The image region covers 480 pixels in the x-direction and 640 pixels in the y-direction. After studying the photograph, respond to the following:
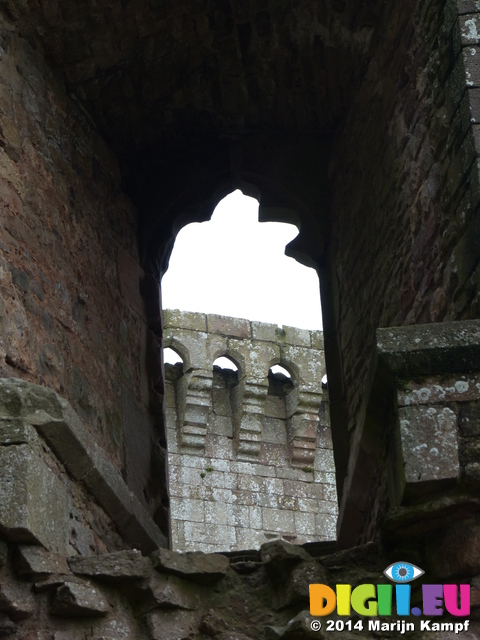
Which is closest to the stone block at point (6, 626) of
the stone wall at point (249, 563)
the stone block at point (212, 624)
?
the stone wall at point (249, 563)

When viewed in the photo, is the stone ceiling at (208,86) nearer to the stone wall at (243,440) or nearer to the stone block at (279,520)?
the stone wall at (243,440)

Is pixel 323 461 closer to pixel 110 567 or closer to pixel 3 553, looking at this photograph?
pixel 110 567

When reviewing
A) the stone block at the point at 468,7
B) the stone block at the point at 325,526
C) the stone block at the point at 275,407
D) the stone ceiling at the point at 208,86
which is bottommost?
the stone block at the point at 325,526

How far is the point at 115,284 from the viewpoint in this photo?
6.85 metres

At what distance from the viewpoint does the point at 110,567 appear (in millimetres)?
4359

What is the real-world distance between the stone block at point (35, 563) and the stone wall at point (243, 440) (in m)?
7.64

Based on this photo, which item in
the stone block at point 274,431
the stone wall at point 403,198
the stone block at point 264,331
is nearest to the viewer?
the stone wall at point 403,198

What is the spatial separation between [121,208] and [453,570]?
12.4 feet

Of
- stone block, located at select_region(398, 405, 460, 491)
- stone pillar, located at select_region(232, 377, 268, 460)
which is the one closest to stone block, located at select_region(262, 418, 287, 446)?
stone pillar, located at select_region(232, 377, 268, 460)

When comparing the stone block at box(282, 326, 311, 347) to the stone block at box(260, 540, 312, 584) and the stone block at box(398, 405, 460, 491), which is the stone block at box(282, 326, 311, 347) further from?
the stone block at box(398, 405, 460, 491)

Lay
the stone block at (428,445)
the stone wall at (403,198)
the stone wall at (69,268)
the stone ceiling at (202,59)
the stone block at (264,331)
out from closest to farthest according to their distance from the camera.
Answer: the stone block at (428,445) < the stone wall at (403,198) < the stone wall at (69,268) < the stone ceiling at (202,59) < the stone block at (264,331)

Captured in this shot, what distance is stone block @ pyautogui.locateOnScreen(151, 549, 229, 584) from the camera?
14.5ft

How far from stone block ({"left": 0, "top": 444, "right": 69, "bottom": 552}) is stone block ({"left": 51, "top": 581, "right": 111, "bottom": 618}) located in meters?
0.20

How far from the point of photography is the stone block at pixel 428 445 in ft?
13.5
